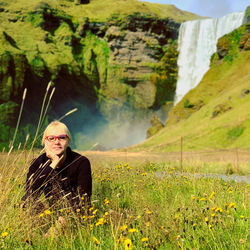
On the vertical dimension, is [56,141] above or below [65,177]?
above

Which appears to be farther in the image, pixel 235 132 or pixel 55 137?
pixel 235 132

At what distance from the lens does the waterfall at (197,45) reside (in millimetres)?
47062

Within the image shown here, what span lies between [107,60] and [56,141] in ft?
177

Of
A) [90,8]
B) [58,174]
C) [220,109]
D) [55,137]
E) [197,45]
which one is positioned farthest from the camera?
[90,8]

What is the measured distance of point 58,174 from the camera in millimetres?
3516

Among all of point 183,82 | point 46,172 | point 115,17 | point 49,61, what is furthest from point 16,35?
point 46,172

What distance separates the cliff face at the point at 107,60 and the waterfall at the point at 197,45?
7.45 ft

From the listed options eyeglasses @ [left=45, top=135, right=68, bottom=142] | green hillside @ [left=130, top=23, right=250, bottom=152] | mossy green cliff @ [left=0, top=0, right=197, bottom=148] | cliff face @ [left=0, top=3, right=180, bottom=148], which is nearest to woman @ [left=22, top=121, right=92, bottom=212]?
eyeglasses @ [left=45, top=135, right=68, bottom=142]

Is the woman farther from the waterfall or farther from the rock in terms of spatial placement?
the waterfall

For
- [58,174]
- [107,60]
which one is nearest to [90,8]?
[107,60]

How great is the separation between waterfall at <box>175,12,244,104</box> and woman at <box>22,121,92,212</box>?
4645cm

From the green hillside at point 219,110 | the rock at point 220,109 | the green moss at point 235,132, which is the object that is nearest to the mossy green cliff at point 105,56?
the green hillside at point 219,110

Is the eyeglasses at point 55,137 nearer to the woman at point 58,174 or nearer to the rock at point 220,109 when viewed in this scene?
the woman at point 58,174

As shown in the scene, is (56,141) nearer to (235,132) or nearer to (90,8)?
(235,132)
